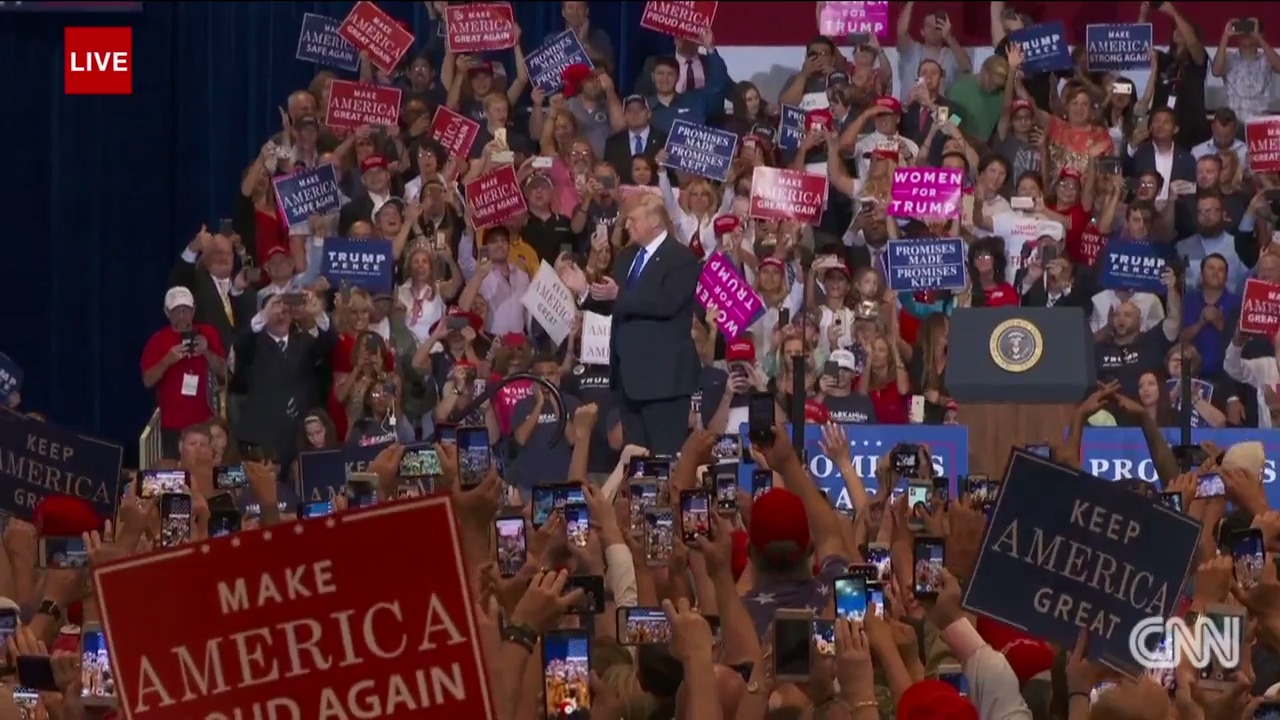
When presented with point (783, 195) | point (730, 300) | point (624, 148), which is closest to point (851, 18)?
point (624, 148)

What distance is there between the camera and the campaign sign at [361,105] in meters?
15.5

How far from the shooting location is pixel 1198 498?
7500mm

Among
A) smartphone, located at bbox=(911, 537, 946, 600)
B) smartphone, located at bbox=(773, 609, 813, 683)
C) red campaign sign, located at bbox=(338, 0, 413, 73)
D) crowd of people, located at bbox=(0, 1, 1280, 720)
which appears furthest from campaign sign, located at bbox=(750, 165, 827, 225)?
smartphone, located at bbox=(773, 609, 813, 683)

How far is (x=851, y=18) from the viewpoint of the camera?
53.7 ft

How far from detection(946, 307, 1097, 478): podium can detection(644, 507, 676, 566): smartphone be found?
4.05 meters

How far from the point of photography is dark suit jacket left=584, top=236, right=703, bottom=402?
1146 cm

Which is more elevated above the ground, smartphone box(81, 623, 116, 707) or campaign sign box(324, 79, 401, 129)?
campaign sign box(324, 79, 401, 129)

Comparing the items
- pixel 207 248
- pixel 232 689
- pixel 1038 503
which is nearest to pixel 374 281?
pixel 207 248

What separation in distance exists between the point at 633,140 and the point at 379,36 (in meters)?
2.01

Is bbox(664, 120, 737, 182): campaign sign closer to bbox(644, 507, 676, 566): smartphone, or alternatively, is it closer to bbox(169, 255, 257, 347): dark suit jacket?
bbox(169, 255, 257, 347): dark suit jacket

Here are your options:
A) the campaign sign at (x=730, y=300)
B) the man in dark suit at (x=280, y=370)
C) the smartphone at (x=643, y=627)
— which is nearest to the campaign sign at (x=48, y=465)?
the smartphone at (x=643, y=627)

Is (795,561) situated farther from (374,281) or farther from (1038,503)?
(374,281)

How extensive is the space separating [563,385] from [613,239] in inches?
65.6

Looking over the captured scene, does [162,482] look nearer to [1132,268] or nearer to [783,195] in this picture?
[783,195]
